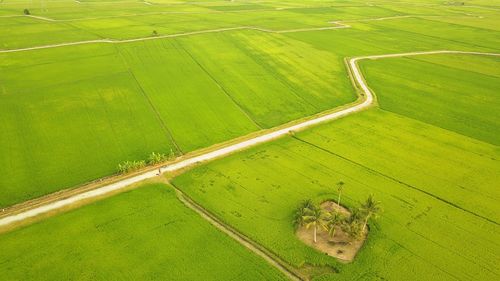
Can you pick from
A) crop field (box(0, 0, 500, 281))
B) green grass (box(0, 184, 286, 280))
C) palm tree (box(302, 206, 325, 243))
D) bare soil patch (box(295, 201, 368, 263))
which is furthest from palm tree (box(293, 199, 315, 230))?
green grass (box(0, 184, 286, 280))

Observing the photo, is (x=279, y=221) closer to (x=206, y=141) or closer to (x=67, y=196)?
(x=206, y=141)

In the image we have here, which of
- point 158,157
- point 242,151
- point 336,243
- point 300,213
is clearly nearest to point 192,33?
point 242,151

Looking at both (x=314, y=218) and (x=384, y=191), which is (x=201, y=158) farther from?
(x=384, y=191)

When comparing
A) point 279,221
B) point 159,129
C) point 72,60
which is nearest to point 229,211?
point 279,221

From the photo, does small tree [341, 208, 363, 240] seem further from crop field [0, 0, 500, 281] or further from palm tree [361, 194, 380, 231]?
crop field [0, 0, 500, 281]

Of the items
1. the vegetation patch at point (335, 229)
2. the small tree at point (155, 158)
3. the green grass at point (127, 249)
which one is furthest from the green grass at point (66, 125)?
the vegetation patch at point (335, 229)
